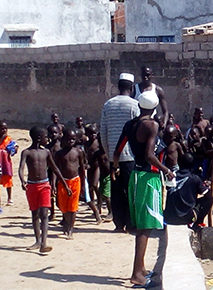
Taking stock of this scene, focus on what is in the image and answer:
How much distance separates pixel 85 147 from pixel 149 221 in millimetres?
3677

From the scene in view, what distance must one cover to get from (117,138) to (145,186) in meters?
1.93

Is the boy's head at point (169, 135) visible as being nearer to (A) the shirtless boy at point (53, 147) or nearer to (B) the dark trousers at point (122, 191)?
(B) the dark trousers at point (122, 191)

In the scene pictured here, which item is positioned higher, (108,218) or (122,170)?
(122,170)

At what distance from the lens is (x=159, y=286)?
6535 mm

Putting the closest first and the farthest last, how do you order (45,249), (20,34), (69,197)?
(45,249) < (69,197) < (20,34)

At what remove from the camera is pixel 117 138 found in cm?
830

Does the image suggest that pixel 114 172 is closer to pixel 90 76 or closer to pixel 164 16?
pixel 90 76

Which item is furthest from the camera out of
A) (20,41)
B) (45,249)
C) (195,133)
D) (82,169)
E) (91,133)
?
(20,41)

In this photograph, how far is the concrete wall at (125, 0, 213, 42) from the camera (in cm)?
2225

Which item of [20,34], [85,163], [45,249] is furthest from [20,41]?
[45,249]

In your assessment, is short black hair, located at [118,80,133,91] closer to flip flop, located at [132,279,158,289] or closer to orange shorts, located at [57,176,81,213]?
orange shorts, located at [57,176,81,213]

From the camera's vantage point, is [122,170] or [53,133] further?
[53,133]

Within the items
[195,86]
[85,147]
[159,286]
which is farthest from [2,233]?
[195,86]

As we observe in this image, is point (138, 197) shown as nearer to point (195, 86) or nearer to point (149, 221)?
point (149, 221)
